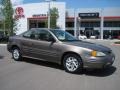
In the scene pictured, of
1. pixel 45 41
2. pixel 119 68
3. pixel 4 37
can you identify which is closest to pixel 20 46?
pixel 45 41

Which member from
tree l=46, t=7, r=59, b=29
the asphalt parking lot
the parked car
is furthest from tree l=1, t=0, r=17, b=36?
the asphalt parking lot

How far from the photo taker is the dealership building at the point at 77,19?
5972cm

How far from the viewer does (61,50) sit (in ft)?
30.0

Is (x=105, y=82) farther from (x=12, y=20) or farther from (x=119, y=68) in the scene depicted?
(x=12, y=20)

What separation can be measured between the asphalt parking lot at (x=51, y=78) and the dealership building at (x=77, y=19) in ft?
160

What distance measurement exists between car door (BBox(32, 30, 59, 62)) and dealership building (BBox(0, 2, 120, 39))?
48.0 metres

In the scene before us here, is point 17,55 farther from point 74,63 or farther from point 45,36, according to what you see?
point 74,63

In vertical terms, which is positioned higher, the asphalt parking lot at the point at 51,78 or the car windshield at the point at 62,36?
the car windshield at the point at 62,36

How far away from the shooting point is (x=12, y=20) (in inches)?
1280

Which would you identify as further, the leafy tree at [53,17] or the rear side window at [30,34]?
the leafy tree at [53,17]

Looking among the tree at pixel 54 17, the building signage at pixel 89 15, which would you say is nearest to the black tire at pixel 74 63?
the tree at pixel 54 17

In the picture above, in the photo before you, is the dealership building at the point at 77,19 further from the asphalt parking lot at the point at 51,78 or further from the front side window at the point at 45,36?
the asphalt parking lot at the point at 51,78

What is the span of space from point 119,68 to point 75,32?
52.8 m

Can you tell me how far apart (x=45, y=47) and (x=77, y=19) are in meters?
53.6
